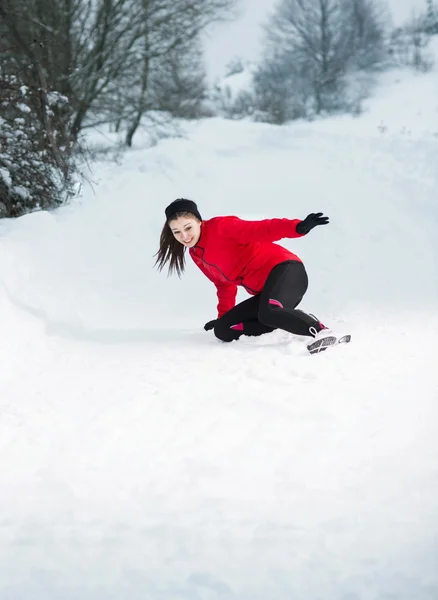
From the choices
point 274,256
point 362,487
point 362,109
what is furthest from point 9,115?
point 362,109

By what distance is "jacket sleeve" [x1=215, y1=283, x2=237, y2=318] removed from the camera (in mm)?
3586

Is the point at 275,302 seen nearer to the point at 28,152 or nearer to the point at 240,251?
the point at 240,251

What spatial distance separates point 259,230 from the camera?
3.08 m

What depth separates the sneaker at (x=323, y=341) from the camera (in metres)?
3.10

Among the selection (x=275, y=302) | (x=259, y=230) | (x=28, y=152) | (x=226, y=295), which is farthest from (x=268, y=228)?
(x=28, y=152)

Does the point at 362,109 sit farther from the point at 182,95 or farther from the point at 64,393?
the point at 64,393

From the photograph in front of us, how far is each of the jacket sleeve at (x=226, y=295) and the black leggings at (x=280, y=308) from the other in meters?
0.16

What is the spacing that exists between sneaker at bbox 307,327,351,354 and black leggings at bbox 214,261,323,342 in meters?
0.07

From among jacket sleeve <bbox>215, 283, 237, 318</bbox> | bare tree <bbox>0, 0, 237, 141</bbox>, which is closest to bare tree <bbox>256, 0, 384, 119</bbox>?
bare tree <bbox>0, 0, 237, 141</bbox>

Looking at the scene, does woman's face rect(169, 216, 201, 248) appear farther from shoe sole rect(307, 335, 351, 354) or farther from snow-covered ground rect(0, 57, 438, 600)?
shoe sole rect(307, 335, 351, 354)

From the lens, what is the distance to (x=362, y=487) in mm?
1885

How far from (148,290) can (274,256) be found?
81.5 inches

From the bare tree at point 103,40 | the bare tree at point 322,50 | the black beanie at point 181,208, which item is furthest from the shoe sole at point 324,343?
the bare tree at point 322,50

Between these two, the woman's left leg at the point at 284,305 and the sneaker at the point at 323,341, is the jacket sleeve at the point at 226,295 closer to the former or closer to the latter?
the woman's left leg at the point at 284,305
